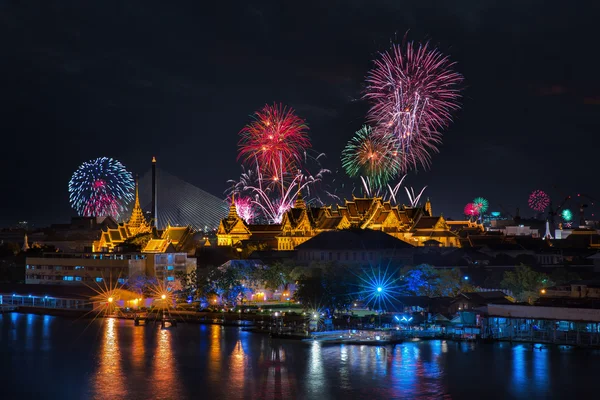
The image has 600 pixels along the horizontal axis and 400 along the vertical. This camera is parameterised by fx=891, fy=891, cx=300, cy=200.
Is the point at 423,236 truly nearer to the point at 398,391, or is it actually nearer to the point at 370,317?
the point at 370,317

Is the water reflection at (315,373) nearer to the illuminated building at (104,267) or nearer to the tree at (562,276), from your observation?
the tree at (562,276)

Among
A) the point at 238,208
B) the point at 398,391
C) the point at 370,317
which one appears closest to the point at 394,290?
the point at 370,317

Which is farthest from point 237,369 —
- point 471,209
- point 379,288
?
point 471,209

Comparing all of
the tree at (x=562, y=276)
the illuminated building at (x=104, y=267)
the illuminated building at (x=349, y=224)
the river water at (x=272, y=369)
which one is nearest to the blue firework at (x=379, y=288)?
the river water at (x=272, y=369)

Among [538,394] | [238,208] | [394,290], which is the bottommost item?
[538,394]

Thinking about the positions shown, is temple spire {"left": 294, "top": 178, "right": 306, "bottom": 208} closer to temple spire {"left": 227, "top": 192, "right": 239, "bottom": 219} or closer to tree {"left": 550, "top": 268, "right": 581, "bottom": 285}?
temple spire {"left": 227, "top": 192, "right": 239, "bottom": 219}

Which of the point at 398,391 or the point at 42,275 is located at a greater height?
the point at 42,275
